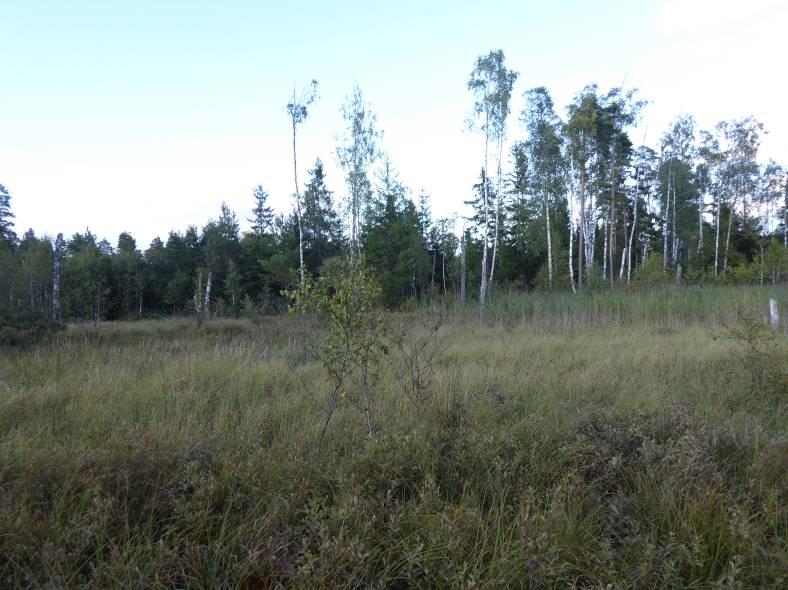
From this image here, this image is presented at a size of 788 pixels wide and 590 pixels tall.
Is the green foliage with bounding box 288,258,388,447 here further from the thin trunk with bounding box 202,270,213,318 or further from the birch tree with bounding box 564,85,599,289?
the birch tree with bounding box 564,85,599,289

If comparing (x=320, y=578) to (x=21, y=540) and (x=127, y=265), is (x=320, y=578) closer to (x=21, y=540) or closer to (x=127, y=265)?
(x=21, y=540)

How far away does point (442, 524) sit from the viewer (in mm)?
2312

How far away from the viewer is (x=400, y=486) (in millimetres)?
2912

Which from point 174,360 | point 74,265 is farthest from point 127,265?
point 174,360

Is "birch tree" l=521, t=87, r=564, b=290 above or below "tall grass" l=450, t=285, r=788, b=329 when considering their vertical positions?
above

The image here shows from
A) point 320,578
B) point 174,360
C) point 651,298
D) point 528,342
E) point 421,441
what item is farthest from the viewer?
point 651,298

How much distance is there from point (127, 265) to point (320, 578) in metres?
46.1

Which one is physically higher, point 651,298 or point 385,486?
point 651,298

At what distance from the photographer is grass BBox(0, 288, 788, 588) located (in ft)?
6.84

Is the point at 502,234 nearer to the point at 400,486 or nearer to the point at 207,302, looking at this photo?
the point at 207,302

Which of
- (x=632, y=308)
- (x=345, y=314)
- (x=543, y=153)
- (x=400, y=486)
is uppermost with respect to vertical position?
(x=543, y=153)

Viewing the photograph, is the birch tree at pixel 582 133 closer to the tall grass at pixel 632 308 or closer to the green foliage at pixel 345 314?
the tall grass at pixel 632 308

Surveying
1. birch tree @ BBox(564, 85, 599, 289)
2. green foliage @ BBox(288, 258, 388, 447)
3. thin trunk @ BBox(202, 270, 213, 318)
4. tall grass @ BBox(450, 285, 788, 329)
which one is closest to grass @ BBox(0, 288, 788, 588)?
green foliage @ BBox(288, 258, 388, 447)

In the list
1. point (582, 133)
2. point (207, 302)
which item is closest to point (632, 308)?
point (582, 133)
